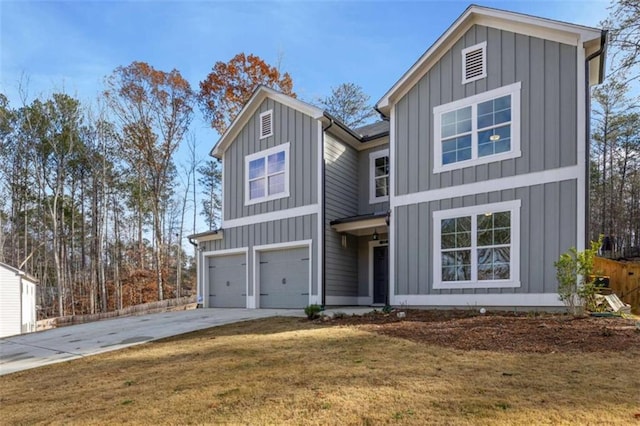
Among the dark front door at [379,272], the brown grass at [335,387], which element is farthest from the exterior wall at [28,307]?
the dark front door at [379,272]

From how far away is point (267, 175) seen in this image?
1316 cm

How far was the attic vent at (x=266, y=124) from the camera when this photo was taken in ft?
43.5

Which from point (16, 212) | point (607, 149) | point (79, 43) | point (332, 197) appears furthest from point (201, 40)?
point (607, 149)

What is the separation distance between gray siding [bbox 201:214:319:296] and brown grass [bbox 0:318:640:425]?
215 inches

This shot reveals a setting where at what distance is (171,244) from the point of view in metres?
29.3

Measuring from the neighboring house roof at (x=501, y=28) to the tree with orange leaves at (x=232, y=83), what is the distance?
1477cm

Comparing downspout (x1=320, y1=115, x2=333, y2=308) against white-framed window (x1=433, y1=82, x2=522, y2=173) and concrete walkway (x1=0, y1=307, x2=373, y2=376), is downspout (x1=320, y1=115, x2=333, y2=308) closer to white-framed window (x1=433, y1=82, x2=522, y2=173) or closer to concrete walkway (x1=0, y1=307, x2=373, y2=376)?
concrete walkway (x1=0, y1=307, x2=373, y2=376)

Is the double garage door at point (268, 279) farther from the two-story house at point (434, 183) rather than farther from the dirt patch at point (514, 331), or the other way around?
the dirt patch at point (514, 331)

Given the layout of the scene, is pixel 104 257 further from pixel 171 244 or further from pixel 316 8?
pixel 316 8

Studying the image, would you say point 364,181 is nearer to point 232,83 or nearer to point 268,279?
point 268,279

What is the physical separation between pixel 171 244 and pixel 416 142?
76.9 ft

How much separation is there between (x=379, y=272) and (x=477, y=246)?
4.18 meters

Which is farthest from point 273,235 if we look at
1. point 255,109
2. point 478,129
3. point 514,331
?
point 514,331

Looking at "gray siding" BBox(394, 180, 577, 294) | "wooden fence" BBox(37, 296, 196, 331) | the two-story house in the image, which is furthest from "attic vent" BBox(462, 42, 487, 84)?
"wooden fence" BBox(37, 296, 196, 331)
